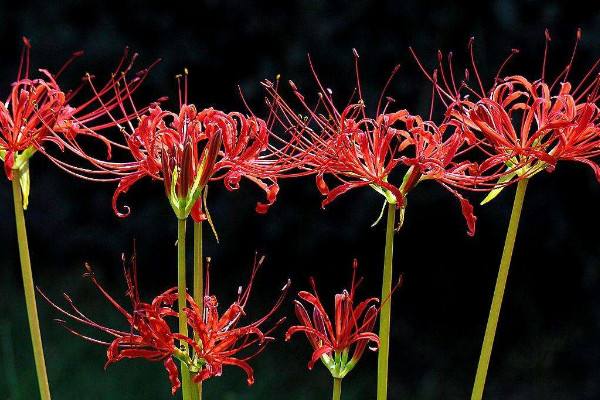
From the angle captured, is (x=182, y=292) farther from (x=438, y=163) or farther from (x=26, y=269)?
(x=438, y=163)

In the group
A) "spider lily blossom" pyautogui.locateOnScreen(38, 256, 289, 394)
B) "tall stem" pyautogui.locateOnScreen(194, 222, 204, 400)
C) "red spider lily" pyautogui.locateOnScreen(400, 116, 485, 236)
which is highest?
"red spider lily" pyautogui.locateOnScreen(400, 116, 485, 236)

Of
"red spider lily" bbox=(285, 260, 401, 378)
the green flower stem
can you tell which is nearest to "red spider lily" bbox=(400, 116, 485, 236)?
"red spider lily" bbox=(285, 260, 401, 378)

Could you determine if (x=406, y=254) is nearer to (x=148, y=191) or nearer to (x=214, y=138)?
(x=148, y=191)

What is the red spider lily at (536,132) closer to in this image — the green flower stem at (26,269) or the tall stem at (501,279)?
the tall stem at (501,279)

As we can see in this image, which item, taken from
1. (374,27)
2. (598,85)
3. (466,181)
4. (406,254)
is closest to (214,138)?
(466,181)

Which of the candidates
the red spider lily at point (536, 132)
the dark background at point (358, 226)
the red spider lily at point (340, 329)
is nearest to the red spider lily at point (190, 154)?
the red spider lily at point (340, 329)

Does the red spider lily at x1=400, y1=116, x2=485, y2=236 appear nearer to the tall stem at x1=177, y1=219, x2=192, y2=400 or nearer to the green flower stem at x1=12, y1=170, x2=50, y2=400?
the tall stem at x1=177, y1=219, x2=192, y2=400
